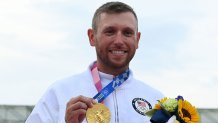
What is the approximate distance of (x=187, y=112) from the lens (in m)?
3.06

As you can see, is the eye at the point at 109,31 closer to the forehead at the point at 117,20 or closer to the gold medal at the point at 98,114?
the forehead at the point at 117,20

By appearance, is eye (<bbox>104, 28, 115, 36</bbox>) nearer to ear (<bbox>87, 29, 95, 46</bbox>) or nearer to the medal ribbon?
ear (<bbox>87, 29, 95, 46</bbox>)

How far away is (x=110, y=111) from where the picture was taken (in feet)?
10.5

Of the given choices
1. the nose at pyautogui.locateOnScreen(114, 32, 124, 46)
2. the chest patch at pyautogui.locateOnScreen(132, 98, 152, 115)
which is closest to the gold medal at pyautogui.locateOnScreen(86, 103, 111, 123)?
the chest patch at pyautogui.locateOnScreen(132, 98, 152, 115)

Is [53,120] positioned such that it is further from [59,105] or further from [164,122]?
[164,122]

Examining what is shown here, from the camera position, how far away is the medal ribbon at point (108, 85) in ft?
10.4

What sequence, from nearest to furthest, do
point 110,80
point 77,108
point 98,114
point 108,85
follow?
point 77,108 → point 98,114 → point 108,85 → point 110,80

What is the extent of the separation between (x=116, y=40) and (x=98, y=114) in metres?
0.49

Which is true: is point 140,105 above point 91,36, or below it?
below

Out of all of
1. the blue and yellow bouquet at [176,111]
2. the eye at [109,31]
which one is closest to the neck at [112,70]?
the eye at [109,31]

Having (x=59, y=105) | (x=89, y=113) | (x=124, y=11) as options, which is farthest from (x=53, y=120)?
(x=124, y=11)

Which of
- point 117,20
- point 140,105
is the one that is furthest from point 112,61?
point 140,105

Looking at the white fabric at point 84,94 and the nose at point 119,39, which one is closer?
the nose at point 119,39

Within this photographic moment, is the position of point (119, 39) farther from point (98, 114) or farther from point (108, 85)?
point (98, 114)
